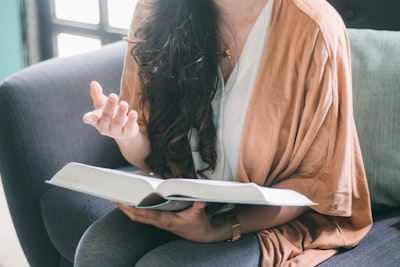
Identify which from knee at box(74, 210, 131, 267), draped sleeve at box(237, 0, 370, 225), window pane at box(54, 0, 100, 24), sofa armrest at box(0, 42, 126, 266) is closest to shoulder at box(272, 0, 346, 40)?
draped sleeve at box(237, 0, 370, 225)

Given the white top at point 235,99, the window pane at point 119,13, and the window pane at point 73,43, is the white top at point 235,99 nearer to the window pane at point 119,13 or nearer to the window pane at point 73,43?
the window pane at point 119,13

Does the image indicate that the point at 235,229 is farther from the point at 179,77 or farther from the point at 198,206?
the point at 179,77

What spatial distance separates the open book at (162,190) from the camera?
0.85 m

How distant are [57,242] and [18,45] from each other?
1.43 meters

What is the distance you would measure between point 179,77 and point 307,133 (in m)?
0.28

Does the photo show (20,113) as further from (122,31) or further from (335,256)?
(122,31)

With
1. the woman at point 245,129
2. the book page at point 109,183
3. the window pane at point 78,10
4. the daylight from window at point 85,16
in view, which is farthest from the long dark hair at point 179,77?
the window pane at point 78,10

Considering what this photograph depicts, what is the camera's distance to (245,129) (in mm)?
1076

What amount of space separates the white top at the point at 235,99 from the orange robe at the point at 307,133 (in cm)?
3

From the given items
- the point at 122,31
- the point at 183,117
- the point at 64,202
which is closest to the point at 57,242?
the point at 64,202

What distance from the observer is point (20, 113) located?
1.34 metres

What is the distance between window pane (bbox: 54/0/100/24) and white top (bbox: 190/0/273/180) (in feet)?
4.67

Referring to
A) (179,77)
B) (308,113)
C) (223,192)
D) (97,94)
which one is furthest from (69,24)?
(223,192)

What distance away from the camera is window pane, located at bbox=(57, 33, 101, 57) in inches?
99.0
